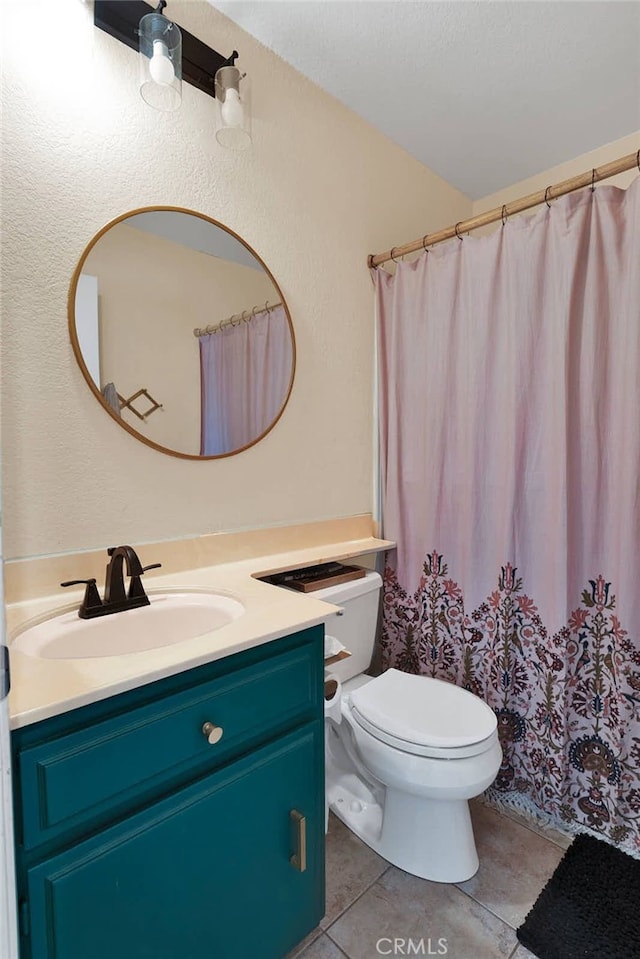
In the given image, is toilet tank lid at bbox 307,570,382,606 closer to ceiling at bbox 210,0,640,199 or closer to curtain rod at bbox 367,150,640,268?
curtain rod at bbox 367,150,640,268

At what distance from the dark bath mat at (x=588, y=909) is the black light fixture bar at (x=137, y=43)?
2527mm

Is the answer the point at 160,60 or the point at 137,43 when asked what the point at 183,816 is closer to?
the point at 160,60

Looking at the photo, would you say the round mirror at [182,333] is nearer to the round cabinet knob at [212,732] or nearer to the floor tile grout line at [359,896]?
the round cabinet knob at [212,732]

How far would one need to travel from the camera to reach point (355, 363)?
74.8 inches

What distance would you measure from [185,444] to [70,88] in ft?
3.04

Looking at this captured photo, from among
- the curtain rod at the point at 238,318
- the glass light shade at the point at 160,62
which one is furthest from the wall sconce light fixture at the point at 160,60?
the curtain rod at the point at 238,318

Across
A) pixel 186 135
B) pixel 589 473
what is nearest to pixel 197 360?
pixel 186 135

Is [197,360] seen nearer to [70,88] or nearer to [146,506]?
[146,506]

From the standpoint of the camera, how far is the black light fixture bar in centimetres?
117

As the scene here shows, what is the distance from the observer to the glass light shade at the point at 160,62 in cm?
116

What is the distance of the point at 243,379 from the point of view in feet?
4.97

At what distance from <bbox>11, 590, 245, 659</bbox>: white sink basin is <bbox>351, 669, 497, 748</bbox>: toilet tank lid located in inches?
22.9

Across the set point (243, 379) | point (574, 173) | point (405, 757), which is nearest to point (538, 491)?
point (405, 757)

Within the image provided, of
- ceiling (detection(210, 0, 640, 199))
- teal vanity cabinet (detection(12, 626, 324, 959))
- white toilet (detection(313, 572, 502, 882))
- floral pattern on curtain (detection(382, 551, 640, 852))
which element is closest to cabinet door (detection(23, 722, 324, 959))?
teal vanity cabinet (detection(12, 626, 324, 959))
